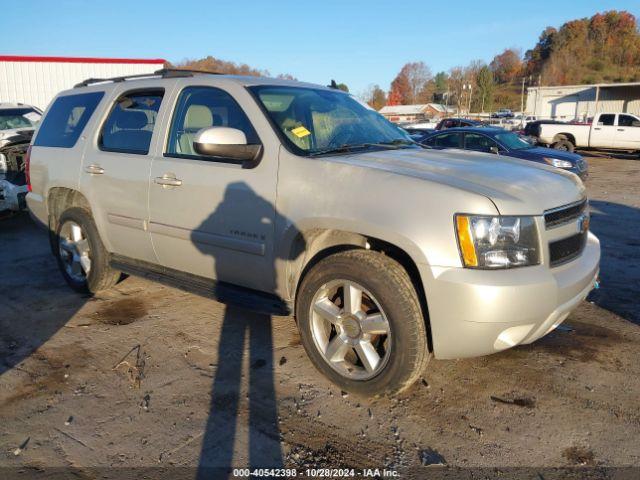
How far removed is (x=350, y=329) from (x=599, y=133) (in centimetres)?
2219

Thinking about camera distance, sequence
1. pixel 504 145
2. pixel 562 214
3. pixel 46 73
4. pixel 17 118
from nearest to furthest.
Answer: pixel 562 214 < pixel 17 118 < pixel 504 145 < pixel 46 73

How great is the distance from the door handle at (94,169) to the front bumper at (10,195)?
14.3 feet

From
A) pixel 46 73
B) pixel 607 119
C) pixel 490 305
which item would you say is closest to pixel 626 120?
pixel 607 119

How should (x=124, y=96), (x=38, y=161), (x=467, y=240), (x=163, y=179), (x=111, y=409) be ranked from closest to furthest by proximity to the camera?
(x=467, y=240), (x=111, y=409), (x=163, y=179), (x=124, y=96), (x=38, y=161)

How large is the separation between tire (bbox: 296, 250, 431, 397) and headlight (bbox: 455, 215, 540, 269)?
1.33 ft

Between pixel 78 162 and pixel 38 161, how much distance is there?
0.78 m

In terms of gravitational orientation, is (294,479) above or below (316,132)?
below

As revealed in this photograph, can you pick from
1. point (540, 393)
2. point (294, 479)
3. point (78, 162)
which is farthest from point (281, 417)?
point (78, 162)

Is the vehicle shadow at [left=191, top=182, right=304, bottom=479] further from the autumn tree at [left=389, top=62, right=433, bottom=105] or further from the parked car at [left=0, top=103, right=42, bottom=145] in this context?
the autumn tree at [left=389, top=62, right=433, bottom=105]

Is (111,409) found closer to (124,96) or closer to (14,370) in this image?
(14,370)

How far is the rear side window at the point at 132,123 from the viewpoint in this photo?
413 centimetres

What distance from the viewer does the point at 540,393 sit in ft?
10.4

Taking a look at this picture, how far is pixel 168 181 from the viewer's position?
Result: 12.5 feet

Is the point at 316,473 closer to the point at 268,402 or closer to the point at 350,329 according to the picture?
the point at 268,402
